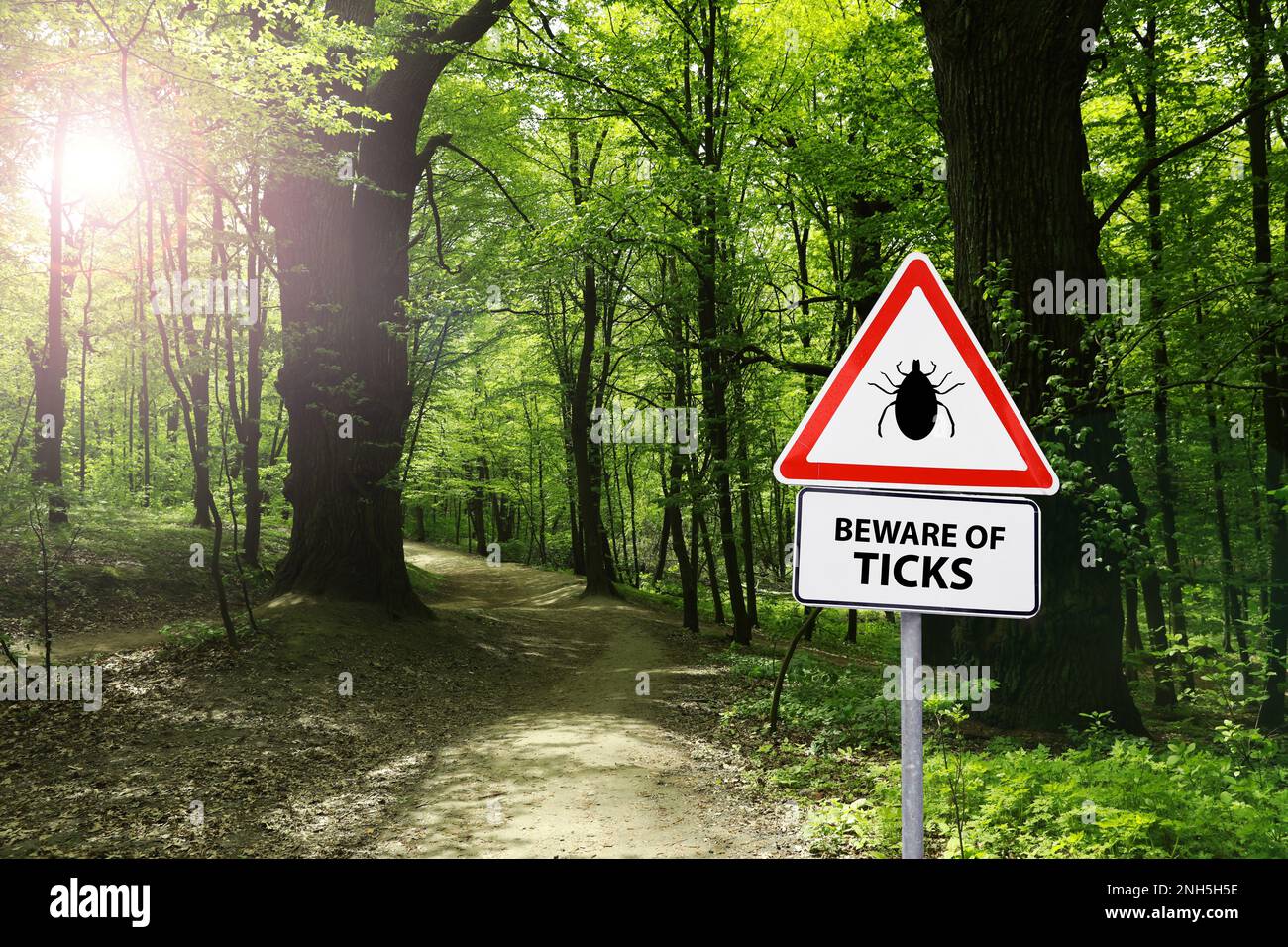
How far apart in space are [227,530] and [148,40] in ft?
51.7

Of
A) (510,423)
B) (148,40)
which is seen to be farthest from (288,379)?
(510,423)

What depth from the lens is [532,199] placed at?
19.1m

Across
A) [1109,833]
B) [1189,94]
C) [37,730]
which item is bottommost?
[37,730]

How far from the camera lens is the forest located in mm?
5449

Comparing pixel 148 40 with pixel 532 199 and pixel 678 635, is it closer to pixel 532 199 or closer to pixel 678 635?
pixel 532 199

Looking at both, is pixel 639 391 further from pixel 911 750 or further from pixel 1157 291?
pixel 911 750

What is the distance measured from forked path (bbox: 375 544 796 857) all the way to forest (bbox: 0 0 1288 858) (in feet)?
0.22

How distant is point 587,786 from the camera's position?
6.30m

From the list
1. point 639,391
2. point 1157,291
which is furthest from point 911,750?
point 639,391

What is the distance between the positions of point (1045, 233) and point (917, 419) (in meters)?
4.75

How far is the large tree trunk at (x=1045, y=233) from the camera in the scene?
233 inches

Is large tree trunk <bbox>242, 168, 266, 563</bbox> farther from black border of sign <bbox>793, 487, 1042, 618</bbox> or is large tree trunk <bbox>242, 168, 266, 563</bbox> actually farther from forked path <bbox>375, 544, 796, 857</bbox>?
black border of sign <bbox>793, 487, 1042, 618</bbox>

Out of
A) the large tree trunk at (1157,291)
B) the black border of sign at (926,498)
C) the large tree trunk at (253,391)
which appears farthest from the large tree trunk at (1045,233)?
the large tree trunk at (253,391)

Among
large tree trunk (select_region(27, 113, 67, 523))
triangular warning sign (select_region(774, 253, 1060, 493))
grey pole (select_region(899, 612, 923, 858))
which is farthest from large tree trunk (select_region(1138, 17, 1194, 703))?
large tree trunk (select_region(27, 113, 67, 523))
